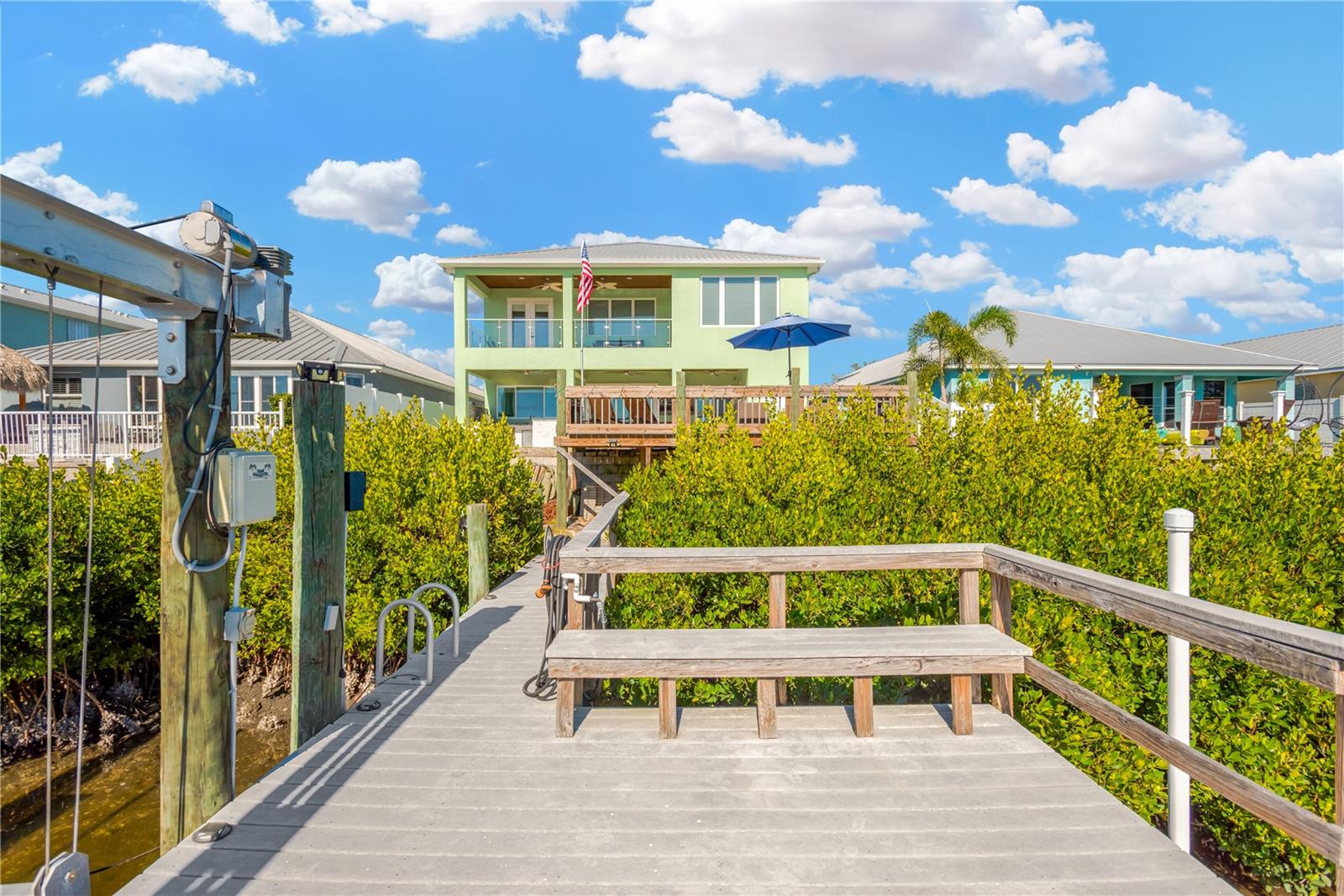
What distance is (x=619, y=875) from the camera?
254 centimetres

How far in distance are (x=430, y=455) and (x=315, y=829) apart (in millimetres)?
7841

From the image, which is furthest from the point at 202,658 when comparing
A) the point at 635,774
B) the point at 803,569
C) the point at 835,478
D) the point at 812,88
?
the point at 812,88

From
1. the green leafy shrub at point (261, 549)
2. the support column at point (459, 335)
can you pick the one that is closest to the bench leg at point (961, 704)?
the green leafy shrub at point (261, 549)

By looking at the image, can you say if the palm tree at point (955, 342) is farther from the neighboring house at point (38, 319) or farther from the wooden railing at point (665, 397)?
the neighboring house at point (38, 319)

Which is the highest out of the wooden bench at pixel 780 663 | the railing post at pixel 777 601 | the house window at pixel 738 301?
the house window at pixel 738 301

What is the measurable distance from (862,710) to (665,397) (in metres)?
9.76

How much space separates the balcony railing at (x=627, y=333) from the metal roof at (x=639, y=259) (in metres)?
1.70

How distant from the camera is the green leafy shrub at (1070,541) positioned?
4.47 m

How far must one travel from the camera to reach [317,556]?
13.8 ft

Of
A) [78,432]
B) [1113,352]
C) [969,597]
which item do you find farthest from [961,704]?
[1113,352]

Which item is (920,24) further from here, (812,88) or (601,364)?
(601,364)

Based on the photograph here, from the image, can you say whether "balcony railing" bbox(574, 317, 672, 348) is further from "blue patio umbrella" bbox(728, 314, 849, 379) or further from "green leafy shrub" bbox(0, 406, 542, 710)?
"green leafy shrub" bbox(0, 406, 542, 710)

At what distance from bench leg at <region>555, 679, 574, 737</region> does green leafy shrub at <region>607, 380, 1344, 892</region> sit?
1.11 metres

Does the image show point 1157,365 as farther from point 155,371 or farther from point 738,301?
point 155,371
